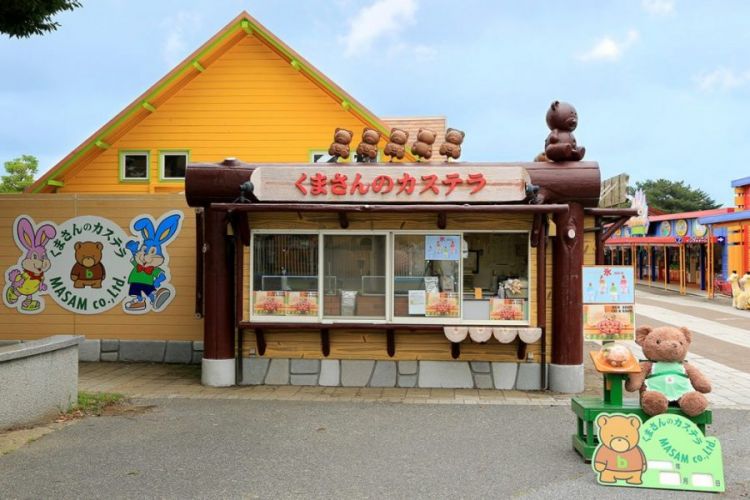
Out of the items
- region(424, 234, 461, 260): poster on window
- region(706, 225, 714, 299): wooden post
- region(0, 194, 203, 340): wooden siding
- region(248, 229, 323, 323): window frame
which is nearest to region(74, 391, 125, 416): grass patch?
region(248, 229, 323, 323): window frame

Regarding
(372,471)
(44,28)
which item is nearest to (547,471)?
(372,471)

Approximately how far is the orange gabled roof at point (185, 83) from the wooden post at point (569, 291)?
19.2 feet

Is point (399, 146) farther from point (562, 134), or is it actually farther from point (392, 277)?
point (562, 134)

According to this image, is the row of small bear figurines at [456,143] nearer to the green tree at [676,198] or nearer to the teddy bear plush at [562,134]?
the teddy bear plush at [562,134]

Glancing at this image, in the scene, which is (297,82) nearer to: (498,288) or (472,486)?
(498,288)

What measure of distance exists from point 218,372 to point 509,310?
14.0ft

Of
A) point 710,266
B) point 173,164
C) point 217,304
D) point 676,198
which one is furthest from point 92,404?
point 676,198

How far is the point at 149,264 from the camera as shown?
11133 millimetres

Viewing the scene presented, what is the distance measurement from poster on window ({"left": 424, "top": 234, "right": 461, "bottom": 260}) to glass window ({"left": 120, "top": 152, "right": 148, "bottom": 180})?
8.47 metres

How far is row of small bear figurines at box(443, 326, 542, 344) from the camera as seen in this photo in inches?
346

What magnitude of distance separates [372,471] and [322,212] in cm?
433

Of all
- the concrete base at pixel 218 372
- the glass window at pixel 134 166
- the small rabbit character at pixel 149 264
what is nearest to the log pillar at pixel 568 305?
the concrete base at pixel 218 372

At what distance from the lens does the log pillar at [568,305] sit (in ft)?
29.0

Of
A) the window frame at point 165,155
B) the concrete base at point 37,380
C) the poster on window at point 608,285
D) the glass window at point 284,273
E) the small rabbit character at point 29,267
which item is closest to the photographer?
the concrete base at point 37,380
